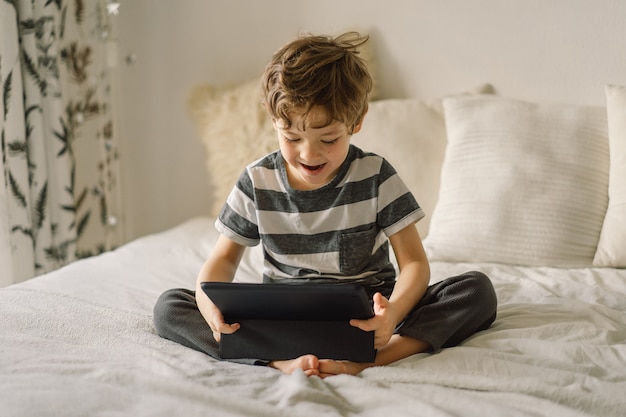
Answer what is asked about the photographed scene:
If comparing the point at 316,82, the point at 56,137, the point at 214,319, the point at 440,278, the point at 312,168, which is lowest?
the point at 440,278

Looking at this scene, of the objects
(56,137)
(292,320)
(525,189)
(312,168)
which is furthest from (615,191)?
(56,137)

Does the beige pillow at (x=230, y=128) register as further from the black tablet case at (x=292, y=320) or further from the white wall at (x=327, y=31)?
the black tablet case at (x=292, y=320)

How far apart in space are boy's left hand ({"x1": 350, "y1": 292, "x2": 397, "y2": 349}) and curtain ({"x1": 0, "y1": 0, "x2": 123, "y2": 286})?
126 centimetres

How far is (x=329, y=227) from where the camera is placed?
53.2 inches

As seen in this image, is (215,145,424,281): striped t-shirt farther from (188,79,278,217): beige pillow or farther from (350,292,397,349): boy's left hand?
(188,79,278,217): beige pillow

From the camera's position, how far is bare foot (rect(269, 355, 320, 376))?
1.12 meters

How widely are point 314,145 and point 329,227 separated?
0.64ft

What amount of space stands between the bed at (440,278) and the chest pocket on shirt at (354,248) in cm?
24

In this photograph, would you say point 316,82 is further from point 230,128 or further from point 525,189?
point 230,128

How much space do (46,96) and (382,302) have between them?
1441mm

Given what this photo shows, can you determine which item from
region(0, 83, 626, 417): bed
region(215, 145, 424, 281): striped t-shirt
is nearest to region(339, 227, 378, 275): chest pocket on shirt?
region(215, 145, 424, 281): striped t-shirt

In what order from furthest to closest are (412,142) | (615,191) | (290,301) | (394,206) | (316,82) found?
(412,142)
(615,191)
(394,206)
(316,82)
(290,301)

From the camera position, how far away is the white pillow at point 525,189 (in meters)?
1.81

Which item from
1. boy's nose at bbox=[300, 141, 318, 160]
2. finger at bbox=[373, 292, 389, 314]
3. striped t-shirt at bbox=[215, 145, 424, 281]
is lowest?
finger at bbox=[373, 292, 389, 314]
